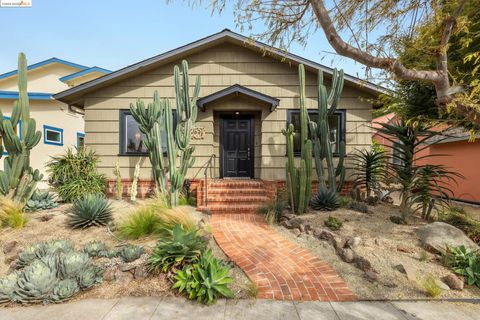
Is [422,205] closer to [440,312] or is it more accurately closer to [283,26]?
[440,312]

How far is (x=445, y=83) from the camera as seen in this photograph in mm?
2455

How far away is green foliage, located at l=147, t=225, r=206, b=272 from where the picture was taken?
10.0 feet

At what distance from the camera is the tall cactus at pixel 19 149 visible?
15.6ft

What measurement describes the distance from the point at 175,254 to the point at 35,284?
1610mm

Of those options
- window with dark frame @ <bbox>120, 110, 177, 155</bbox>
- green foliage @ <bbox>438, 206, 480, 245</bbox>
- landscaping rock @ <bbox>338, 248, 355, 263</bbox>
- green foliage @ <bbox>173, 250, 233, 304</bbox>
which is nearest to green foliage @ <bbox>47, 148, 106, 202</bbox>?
window with dark frame @ <bbox>120, 110, 177, 155</bbox>

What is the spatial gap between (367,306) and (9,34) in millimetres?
10211

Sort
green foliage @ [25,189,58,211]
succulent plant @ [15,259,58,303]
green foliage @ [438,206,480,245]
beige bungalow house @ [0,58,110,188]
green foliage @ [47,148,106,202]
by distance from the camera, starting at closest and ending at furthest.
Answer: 1. succulent plant @ [15,259,58,303]
2. green foliage @ [438,206,480,245]
3. green foliage @ [25,189,58,211]
4. green foliage @ [47,148,106,202]
5. beige bungalow house @ [0,58,110,188]

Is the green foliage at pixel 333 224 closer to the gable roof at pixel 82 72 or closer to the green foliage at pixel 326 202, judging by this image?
the green foliage at pixel 326 202

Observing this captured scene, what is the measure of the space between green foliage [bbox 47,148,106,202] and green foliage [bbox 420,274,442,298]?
25.1 feet

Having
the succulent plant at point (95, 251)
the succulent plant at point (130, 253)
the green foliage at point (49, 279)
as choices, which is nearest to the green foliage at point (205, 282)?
the succulent plant at point (130, 253)

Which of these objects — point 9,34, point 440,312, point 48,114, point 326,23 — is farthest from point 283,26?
point 48,114

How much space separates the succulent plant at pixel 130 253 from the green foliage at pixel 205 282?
80cm

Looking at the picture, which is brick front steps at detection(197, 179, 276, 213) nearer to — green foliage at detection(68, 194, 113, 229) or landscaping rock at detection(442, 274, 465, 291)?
green foliage at detection(68, 194, 113, 229)

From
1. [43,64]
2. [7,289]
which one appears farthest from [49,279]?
[43,64]
